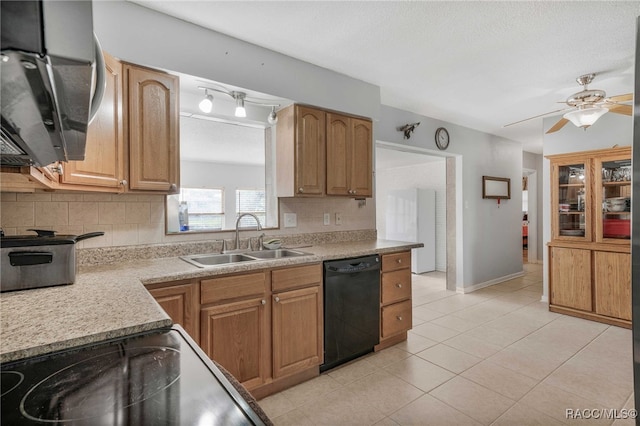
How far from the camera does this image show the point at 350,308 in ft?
8.18

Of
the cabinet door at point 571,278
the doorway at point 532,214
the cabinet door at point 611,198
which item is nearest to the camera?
the cabinet door at point 611,198

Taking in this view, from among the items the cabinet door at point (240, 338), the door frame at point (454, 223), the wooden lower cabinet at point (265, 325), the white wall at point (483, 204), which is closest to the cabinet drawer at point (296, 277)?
the wooden lower cabinet at point (265, 325)

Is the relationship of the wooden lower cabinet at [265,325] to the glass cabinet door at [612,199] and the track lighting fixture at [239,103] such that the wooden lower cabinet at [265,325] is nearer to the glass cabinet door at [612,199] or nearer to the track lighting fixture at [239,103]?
the track lighting fixture at [239,103]

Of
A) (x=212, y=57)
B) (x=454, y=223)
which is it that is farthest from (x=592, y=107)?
(x=212, y=57)

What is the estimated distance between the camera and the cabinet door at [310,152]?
8.69ft

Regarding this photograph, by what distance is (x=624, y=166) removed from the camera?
3420 mm

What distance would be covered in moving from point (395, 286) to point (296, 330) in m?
1.06

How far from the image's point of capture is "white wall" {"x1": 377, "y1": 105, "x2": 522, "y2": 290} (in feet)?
14.5

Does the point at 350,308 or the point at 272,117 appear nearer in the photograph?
the point at 350,308

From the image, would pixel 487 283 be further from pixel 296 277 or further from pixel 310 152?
pixel 296 277

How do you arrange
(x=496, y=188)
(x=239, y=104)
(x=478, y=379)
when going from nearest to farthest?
(x=478, y=379) < (x=239, y=104) < (x=496, y=188)

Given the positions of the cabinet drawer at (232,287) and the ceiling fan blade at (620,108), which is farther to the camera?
the ceiling fan blade at (620,108)

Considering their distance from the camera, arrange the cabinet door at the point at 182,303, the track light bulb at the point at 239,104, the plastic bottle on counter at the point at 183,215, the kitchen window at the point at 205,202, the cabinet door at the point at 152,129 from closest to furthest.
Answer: the cabinet door at the point at 182,303 < the cabinet door at the point at 152,129 < the track light bulb at the point at 239,104 < the plastic bottle on counter at the point at 183,215 < the kitchen window at the point at 205,202

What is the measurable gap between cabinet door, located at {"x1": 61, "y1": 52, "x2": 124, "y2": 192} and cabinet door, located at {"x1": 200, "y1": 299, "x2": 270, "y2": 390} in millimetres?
943
